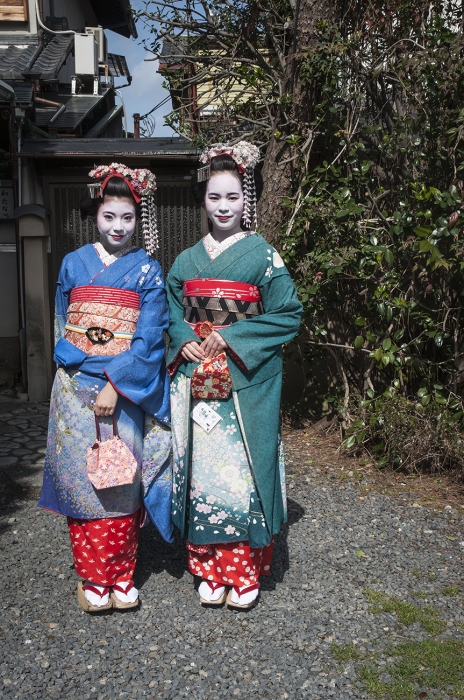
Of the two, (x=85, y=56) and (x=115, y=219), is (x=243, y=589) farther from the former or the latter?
(x=85, y=56)

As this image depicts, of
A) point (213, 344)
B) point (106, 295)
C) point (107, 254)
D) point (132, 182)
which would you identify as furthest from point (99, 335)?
point (132, 182)

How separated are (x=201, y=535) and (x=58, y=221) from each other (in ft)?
16.8

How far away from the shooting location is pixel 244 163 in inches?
126

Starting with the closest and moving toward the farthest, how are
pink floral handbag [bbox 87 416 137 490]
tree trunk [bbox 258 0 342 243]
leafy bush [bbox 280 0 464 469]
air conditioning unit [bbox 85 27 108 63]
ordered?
pink floral handbag [bbox 87 416 137 490]
leafy bush [bbox 280 0 464 469]
tree trunk [bbox 258 0 342 243]
air conditioning unit [bbox 85 27 108 63]

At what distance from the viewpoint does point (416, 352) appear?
504 centimetres

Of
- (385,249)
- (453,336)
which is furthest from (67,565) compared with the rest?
(453,336)

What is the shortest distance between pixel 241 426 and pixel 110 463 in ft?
2.06

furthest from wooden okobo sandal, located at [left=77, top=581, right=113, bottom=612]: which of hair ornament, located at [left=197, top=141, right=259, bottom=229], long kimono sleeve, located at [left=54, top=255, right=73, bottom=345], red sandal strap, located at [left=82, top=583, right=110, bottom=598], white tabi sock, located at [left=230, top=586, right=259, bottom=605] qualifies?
hair ornament, located at [left=197, top=141, right=259, bottom=229]

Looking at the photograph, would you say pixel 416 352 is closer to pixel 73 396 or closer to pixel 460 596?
pixel 460 596

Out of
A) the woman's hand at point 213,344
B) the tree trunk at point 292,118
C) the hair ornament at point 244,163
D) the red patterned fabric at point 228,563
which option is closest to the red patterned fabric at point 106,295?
the woman's hand at point 213,344

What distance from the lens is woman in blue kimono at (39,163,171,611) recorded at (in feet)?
10.1

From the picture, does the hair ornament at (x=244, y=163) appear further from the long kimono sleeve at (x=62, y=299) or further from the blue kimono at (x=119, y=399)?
the long kimono sleeve at (x=62, y=299)

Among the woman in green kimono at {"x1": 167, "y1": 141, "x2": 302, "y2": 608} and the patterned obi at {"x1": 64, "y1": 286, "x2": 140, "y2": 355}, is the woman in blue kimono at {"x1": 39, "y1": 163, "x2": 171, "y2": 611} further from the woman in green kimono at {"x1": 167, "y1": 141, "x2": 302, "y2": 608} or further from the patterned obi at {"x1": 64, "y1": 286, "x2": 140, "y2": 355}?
the woman in green kimono at {"x1": 167, "y1": 141, "x2": 302, "y2": 608}

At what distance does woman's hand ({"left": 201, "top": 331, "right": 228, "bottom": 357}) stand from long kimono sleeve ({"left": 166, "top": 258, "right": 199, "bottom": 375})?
8cm
